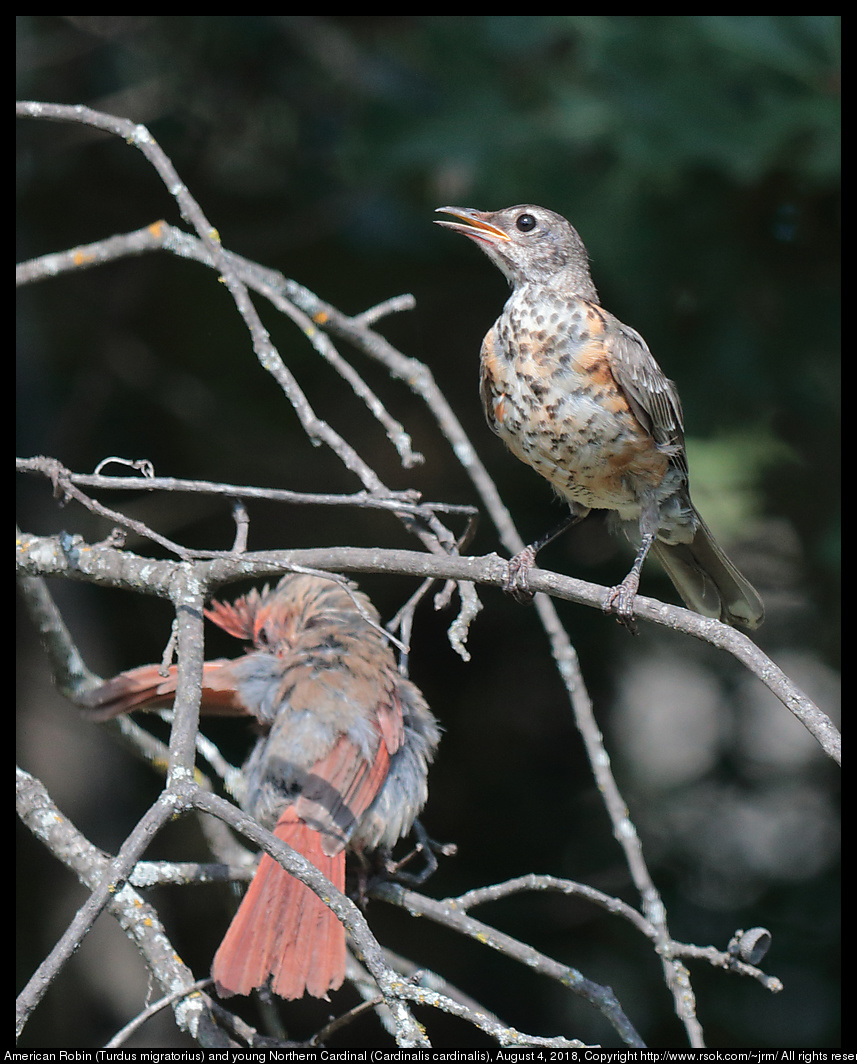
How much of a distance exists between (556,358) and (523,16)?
2.26 meters

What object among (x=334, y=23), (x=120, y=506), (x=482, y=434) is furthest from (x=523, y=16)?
(x=120, y=506)

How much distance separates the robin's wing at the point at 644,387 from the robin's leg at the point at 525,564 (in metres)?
0.41

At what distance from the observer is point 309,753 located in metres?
2.80

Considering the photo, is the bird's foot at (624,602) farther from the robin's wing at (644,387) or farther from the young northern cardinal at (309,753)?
the young northern cardinal at (309,753)

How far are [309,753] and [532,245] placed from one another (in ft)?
5.32

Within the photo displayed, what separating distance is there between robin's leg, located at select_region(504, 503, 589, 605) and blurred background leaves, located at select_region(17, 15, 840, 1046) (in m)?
0.80

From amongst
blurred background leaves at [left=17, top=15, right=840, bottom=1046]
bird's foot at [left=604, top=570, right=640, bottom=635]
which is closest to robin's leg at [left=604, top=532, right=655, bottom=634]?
bird's foot at [left=604, top=570, right=640, bottom=635]

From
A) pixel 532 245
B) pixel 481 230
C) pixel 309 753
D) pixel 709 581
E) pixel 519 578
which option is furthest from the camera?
pixel 481 230

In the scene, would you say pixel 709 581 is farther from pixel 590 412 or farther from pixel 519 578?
pixel 519 578

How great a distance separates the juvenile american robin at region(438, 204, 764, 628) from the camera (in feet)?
9.29

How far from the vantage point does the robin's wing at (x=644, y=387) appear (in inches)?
113

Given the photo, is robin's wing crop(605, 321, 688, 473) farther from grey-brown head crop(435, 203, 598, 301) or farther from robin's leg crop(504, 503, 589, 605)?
robin's leg crop(504, 503, 589, 605)

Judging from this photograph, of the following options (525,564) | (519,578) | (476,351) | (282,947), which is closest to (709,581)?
(525,564)

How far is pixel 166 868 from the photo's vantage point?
226 cm
